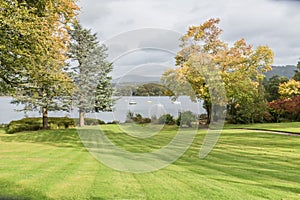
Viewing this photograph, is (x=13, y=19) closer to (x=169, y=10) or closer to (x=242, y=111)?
(x=169, y=10)

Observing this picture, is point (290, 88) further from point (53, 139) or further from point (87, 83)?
point (87, 83)

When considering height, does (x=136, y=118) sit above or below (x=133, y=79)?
below

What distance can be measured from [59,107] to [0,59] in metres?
12.6

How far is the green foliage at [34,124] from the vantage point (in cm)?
2233

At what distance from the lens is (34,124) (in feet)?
76.4

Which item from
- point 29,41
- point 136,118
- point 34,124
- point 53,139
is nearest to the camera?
point 29,41

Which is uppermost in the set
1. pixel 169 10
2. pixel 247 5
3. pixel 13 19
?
pixel 247 5

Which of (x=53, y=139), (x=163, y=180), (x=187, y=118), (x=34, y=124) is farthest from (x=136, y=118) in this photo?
(x=34, y=124)

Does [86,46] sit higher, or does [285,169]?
[86,46]

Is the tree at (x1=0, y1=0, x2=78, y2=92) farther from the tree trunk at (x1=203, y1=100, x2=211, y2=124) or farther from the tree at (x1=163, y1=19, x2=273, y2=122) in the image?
the tree trunk at (x1=203, y1=100, x2=211, y2=124)


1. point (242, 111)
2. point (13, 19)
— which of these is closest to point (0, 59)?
point (13, 19)

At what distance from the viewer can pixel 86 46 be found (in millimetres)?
24844

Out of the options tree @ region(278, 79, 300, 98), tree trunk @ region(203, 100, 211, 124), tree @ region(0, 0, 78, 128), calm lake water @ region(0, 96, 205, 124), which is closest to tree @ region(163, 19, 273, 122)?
tree trunk @ region(203, 100, 211, 124)

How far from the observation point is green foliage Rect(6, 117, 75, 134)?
2233 centimetres
